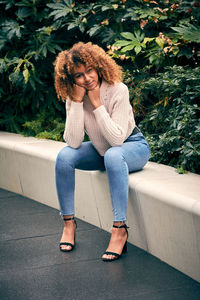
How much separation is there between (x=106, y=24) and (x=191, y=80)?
4.08 ft

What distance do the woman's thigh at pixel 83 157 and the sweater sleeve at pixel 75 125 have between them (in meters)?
0.05

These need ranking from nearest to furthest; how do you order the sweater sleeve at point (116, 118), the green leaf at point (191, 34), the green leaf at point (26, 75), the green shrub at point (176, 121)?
the sweater sleeve at point (116, 118) → the green shrub at point (176, 121) → the green leaf at point (191, 34) → the green leaf at point (26, 75)

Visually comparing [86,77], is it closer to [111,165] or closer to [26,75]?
[111,165]

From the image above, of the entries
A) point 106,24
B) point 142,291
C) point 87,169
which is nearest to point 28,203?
point 87,169

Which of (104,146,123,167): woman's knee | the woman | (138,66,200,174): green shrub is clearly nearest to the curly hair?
the woman

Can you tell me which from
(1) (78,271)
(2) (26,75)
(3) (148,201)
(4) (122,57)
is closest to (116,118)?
(3) (148,201)

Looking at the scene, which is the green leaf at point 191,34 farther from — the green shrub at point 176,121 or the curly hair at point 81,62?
the curly hair at point 81,62

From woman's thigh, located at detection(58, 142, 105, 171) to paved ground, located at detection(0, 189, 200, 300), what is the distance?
0.52m

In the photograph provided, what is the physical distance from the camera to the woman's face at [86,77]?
351cm

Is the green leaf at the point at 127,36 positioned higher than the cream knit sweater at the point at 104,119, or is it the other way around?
the green leaf at the point at 127,36

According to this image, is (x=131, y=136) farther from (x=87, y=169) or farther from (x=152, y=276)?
(x=152, y=276)

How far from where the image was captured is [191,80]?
161 inches

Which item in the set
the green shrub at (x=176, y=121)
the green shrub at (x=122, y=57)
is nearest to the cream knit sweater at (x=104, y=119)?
the green shrub at (x=176, y=121)

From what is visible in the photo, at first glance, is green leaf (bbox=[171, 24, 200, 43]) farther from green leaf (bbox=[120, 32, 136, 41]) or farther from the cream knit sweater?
the cream knit sweater
